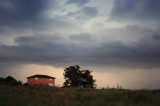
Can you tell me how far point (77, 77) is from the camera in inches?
4171

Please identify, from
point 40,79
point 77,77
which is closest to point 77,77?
point 77,77

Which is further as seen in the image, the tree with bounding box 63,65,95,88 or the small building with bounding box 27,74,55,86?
the small building with bounding box 27,74,55,86

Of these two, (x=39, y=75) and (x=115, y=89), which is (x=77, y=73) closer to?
(x=39, y=75)

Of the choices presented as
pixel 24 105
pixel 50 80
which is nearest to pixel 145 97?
pixel 24 105

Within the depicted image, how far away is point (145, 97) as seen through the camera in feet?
98.0

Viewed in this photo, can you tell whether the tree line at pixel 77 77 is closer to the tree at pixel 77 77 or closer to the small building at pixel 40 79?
the tree at pixel 77 77

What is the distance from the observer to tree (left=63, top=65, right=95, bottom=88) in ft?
345

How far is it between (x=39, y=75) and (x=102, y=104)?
104962 millimetres

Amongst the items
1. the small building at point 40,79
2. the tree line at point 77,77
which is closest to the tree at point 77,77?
the tree line at point 77,77

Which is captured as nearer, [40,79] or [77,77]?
[77,77]

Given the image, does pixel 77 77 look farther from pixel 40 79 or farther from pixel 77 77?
pixel 40 79

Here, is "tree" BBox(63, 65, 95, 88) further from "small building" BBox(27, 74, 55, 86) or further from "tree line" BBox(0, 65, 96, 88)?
"small building" BBox(27, 74, 55, 86)

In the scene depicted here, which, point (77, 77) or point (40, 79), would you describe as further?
point (40, 79)

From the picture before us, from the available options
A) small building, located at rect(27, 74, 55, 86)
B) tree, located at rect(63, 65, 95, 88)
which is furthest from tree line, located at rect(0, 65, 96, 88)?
small building, located at rect(27, 74, 55, 86)
